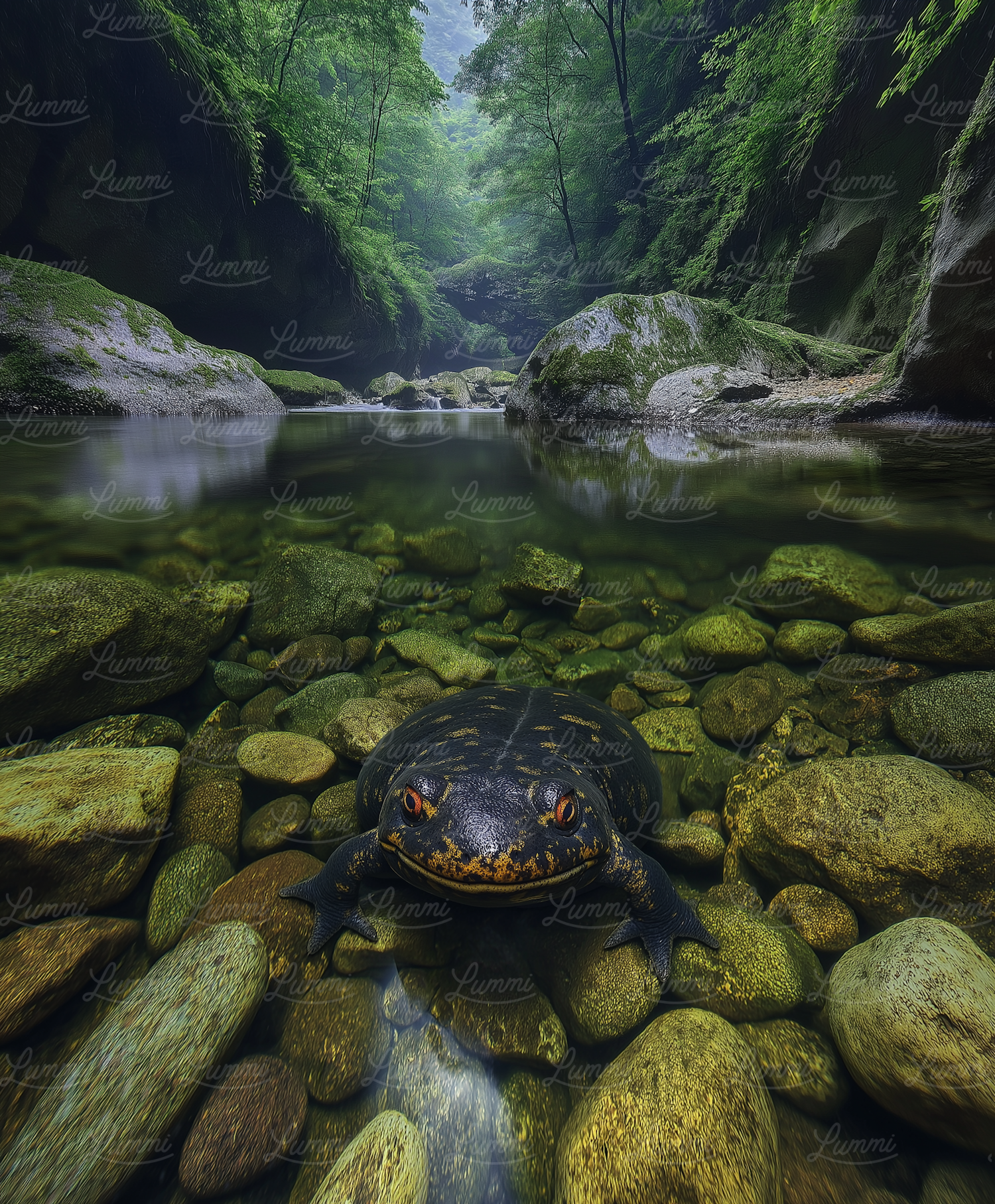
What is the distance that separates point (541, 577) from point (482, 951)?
2.83m

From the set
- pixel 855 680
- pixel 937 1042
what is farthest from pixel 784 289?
pixel 937 1042

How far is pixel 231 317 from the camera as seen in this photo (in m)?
18.5

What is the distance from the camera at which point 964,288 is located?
206 inches

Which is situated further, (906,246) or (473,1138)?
(906,246)

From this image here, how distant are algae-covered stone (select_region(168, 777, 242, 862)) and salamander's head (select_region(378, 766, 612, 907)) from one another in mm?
1169

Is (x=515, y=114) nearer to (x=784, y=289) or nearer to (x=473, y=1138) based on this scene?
(x=784, y=289)

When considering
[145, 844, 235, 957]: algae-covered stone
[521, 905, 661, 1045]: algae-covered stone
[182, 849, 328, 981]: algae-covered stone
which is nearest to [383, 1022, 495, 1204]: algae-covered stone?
[521, 905, 661, 1045]: algae-covered stone

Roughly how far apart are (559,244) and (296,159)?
16.5 metres

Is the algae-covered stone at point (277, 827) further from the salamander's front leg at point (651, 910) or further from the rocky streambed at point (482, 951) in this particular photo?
the salamander's front leg at point (651, 910)

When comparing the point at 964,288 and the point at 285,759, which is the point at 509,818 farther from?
the point at 964,288

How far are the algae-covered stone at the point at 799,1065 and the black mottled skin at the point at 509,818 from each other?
1.05ft

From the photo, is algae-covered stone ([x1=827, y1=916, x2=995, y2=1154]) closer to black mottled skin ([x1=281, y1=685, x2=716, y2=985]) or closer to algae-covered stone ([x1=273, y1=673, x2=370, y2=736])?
black mottled skin ([x1=281, y1=685, x2=716, y2=985])

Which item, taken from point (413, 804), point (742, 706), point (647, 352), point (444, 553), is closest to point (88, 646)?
point (413, 804)

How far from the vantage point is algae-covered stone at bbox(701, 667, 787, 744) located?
124 inches
